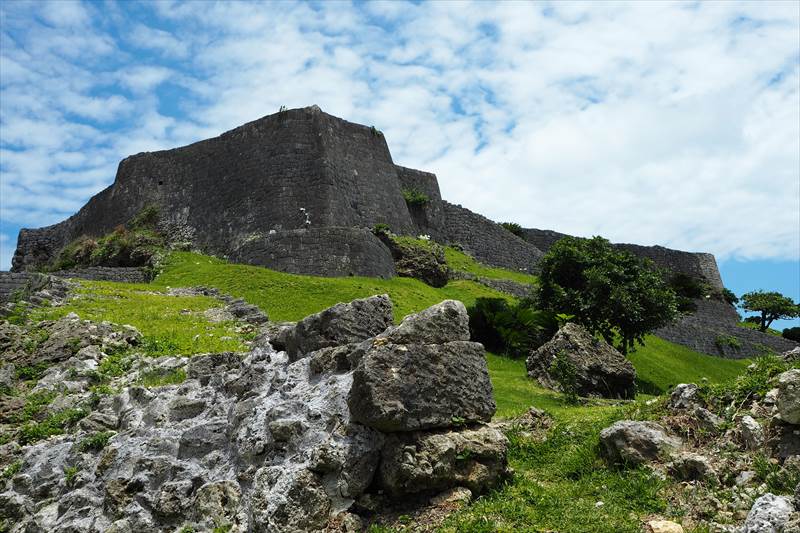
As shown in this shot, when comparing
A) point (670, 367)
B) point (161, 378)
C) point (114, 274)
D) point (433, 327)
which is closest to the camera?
point (433, 327)

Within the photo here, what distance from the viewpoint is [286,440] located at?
668 centimetres

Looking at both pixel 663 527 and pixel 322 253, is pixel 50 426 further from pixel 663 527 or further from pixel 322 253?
pixel 322 253

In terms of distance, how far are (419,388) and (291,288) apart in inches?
552

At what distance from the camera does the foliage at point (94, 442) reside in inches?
332

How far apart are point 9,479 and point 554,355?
895 centimetres

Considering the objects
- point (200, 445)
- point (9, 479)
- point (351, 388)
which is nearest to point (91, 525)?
point (200, 445)

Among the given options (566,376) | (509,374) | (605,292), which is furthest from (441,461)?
(605,292)

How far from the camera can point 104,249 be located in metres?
28.5

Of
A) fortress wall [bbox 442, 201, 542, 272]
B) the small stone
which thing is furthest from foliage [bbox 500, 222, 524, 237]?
the small stone

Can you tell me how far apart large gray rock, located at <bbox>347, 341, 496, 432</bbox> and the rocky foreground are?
0.01 m

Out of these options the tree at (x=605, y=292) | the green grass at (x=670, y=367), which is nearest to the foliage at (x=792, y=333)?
the green grass at (x=670, y=367)

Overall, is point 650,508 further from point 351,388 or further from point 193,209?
point 193,209

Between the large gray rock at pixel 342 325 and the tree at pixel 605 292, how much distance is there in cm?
1190

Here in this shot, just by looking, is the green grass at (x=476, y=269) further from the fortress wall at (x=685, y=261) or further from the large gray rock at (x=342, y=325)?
the large gray rock at (x=342, y=325)
